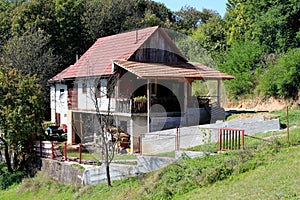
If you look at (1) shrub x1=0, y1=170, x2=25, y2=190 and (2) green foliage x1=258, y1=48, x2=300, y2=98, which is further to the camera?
(2) green foliage x1=258, y1=48, x2=300, y2=98

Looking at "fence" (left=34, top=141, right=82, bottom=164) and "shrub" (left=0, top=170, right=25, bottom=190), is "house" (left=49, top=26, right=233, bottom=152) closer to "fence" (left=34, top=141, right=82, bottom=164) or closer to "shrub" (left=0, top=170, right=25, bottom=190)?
"fence" (left=34, top=141, right=82, bottom=164)

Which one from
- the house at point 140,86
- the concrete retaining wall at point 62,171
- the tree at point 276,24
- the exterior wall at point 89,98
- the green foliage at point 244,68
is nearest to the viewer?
the concrete retaining wall at point 62,171

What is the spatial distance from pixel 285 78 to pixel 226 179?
16.8 meters

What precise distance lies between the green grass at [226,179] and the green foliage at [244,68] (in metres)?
14.9

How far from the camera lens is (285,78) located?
27156mm

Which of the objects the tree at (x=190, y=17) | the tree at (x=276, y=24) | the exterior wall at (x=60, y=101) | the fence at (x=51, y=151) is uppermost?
the tree at (x=190, y=17)

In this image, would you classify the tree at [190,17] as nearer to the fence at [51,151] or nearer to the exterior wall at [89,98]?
the exterior wall at [89,98]

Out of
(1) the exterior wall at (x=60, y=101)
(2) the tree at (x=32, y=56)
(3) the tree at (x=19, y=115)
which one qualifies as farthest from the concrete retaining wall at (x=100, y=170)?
(2) the tree at (x=32, y=56)

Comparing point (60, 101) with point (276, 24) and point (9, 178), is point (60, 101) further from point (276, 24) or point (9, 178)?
point (276, 24)

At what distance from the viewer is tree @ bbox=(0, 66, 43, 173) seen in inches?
790

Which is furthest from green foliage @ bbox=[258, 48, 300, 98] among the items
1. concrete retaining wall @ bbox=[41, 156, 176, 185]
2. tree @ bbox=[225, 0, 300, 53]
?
concrete retaining wall @ bbox=[41, 156, 176, 185]

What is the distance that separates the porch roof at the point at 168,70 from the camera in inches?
791

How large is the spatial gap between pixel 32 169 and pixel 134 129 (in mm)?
5938

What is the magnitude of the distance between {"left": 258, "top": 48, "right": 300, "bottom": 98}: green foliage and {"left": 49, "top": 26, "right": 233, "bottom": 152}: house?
19.3 feet
